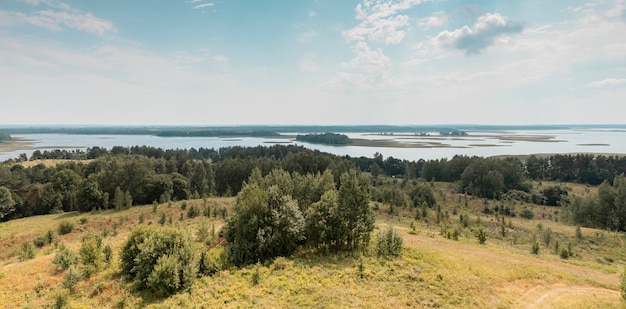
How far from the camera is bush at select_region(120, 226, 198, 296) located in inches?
685

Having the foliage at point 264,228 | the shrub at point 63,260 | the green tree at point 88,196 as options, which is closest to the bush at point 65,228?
the green tree at point 88,196

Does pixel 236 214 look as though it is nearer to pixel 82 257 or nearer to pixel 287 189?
pixel 287 189

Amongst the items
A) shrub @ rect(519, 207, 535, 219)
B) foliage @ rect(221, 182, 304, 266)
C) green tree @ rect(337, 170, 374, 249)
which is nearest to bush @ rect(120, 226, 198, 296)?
foliage @ rect(221, 182, 304, 266)

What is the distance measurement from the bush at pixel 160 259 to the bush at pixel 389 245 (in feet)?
44.3

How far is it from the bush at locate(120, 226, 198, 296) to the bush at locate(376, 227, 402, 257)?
1351cm

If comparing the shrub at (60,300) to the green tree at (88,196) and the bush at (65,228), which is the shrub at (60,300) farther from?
the green tree at (88,196)

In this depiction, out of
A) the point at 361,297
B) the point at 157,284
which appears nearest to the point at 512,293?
the point at 361,297

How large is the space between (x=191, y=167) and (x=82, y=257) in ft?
234

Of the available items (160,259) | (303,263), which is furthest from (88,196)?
(303,263)

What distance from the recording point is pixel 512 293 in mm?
17672

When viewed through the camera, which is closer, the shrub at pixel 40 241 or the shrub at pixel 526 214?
the shrub at pixel 40 241

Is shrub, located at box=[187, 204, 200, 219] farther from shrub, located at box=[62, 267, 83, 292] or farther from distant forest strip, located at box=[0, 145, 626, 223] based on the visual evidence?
shrub, located at box=[62, 267, 83, 292]

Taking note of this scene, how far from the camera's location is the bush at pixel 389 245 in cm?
2320

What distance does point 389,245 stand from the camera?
23.4 metres
